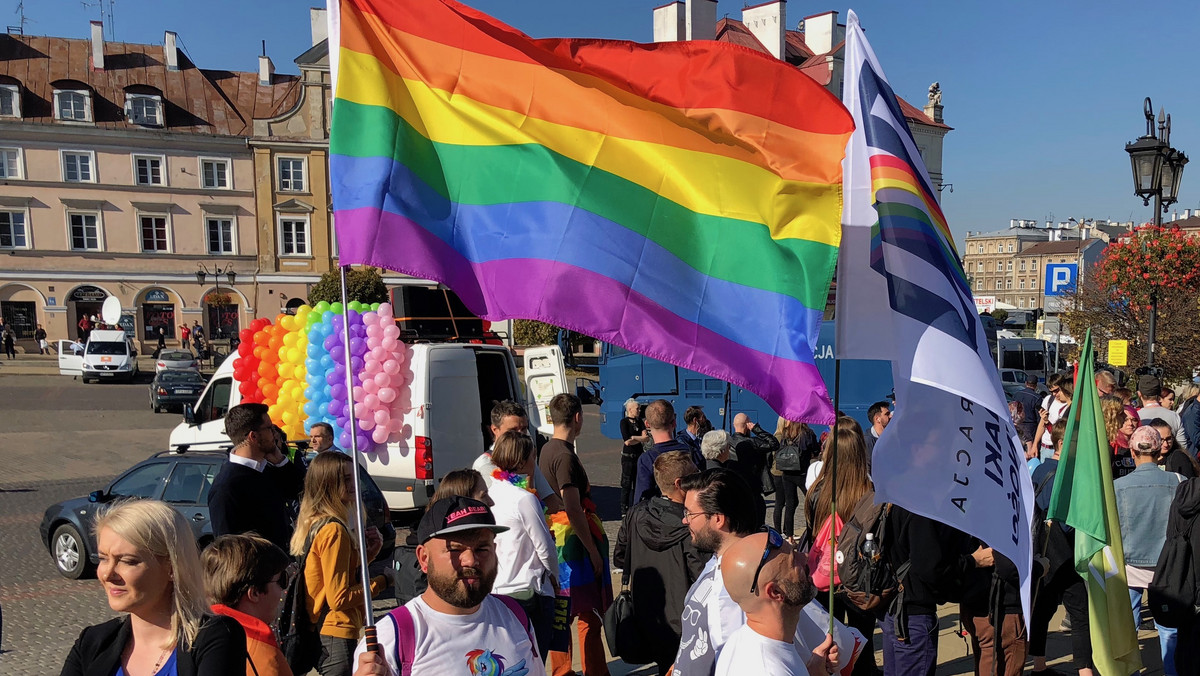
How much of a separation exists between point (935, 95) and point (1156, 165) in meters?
52.5

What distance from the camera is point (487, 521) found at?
2.88 m

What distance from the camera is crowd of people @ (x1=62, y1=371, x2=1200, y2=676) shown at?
2568 millimetres

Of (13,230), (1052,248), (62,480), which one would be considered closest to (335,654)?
(62,480)

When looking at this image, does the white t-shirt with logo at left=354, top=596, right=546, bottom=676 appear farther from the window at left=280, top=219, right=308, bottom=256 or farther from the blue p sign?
the window at left=280, top=219, right=308, bottom=256

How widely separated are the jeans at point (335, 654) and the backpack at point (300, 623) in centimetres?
6

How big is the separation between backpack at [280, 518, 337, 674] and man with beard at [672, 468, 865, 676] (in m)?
1.88

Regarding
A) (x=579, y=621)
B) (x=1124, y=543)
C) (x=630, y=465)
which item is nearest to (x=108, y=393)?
(x=630, y=465)

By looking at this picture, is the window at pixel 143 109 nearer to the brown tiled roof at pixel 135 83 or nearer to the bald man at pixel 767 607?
the brown tiled roof at pixel 135 83

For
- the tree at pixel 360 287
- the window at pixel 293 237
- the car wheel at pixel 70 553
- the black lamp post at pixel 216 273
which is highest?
the window at pixel 293 237

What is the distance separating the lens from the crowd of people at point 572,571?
2.57 m

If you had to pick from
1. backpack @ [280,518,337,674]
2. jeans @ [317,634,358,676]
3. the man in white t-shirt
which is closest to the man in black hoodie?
the man in white t-shirt

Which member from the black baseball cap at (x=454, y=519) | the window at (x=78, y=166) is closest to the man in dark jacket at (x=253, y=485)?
the black baseball cap at (x=454, y=519)

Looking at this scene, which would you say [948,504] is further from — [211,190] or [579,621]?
[211,190]

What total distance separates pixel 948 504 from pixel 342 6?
284 cm
